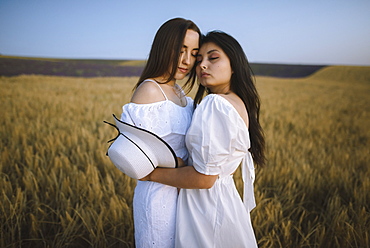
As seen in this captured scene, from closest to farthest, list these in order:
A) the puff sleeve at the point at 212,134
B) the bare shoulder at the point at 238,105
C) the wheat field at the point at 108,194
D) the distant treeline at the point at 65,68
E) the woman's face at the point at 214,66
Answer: the puff sleeve at the point at 212,134 < the bare shoulder at the point at 238,105 < the woman's face at the point at 214,66 < the wheat field at the point at 108,194 < the distant treeline at the point at 65,68

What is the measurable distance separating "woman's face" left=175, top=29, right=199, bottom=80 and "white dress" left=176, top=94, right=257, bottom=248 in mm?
300

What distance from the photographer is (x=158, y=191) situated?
109 cm

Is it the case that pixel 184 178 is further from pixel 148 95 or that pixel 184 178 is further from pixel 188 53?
pixel 188 53

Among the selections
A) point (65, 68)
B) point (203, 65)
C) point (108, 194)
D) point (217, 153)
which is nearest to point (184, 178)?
point (217, 153)

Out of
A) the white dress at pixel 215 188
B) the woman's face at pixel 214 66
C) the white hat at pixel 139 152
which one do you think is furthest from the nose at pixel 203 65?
the white hat at pixel 139 152

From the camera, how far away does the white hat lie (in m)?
0.97

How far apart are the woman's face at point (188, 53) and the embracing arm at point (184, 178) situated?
50 cm

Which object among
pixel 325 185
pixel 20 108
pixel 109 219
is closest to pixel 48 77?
pixel 20 108

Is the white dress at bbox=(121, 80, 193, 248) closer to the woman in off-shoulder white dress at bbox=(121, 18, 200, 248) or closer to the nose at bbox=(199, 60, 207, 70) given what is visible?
the woman in off-shoulder white dress at bbox=(121, 18, 200, 248)

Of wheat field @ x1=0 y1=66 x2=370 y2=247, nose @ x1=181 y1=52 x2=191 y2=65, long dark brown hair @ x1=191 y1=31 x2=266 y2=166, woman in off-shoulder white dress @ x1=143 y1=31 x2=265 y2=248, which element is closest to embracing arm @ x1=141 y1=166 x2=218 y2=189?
woman in off-shoulder white dress @ x1=143 y1=31 x2=265 y2=248

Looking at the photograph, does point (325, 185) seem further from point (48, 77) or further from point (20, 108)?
point (48, 77)

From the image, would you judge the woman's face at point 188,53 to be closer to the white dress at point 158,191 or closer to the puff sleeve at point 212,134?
the white dress at point 158,191

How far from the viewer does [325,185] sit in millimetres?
2562

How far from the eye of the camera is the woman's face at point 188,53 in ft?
3.84
